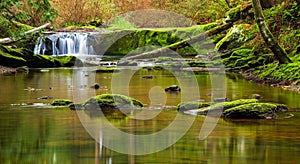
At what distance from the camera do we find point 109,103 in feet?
31.6

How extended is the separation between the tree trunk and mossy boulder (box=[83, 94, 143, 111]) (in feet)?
17.9

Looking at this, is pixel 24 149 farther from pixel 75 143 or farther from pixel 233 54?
pixel 233 54

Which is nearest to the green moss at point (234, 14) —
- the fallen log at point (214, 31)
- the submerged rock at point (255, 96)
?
the fallen log at point (214, 31)

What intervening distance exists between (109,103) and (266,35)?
241 inches

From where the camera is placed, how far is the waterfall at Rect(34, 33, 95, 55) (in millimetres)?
30609

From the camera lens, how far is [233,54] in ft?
68.1

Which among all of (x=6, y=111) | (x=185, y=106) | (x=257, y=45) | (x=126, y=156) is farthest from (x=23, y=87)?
(x=126, y=156)

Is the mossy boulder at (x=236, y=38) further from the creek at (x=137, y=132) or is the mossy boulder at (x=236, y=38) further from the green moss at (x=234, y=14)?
the creek at (x=137, y=132)

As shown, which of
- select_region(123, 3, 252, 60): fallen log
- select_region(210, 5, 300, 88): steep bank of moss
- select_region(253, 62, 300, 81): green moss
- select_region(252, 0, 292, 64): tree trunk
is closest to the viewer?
select_region(253, 62, 300, 81): green moss

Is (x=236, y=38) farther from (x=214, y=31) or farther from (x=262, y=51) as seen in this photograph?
(x=262, y=51)

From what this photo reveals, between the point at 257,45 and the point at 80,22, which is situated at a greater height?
the point at 80,22

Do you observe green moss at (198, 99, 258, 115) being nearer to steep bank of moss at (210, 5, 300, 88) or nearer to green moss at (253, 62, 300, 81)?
steep bank of moss at (210, 5, 300, 88)

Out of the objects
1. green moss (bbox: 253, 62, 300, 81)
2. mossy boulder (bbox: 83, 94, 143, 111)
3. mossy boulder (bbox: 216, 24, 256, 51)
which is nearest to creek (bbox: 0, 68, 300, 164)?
mossy boulder (bbox: 83, 94, 143, 111)

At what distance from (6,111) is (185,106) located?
10.2 feet
